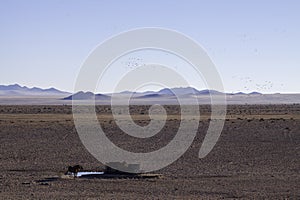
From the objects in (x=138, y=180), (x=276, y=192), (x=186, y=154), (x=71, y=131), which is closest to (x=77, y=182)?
(x=138, y=180)

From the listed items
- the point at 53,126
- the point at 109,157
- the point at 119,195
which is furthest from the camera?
the point at 53,126

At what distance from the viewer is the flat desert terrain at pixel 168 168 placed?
809 inches

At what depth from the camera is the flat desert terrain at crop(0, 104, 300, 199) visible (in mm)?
20559

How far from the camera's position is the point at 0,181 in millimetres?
23078

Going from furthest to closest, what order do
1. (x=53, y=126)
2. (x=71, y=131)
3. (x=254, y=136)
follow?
(x=53, y=126) → (x=71, y=131) → (x=254, y=136)

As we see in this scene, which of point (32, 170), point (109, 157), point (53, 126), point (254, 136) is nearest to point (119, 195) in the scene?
point (32, 170)

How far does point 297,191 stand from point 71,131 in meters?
27.9

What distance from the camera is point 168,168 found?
27422mm

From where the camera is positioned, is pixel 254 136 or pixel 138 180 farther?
pixel 254 136

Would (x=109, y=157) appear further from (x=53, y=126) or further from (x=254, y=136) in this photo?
(x=53, y=126)

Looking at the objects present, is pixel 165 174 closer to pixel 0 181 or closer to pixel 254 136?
pixel 0 181

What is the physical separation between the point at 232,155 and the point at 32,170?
33.5 ft

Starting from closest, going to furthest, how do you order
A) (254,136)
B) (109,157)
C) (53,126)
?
(109,157), (254,136), (53,126)

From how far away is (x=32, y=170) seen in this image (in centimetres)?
2691
